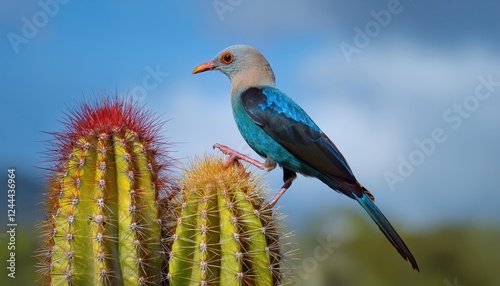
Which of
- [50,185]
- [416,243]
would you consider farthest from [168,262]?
[416,243]

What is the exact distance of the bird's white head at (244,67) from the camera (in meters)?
6.26

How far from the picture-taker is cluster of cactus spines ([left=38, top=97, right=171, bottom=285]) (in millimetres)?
4145

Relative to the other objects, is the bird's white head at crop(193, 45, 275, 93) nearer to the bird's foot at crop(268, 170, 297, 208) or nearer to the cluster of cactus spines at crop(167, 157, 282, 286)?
the bird's foot at crop(268, 170, 297, 208)

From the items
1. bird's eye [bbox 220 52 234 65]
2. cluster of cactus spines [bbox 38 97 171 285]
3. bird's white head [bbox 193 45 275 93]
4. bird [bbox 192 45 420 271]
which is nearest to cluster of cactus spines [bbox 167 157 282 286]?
cluster of cactus spines [bbox 38 97 171 285]

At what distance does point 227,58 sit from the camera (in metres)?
6.37

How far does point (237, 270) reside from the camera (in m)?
4.15

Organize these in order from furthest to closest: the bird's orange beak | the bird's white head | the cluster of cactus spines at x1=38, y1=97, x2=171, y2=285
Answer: the bird's orange beak < the bird's white head < the cluster of cactus spines at x1=38, y1=97, x2=171, y2=285

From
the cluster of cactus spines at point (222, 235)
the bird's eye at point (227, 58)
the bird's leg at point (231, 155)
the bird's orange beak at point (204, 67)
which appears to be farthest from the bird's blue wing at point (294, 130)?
the cluster of cactus spines at point (222, 235)

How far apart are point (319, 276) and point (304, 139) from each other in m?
3.54

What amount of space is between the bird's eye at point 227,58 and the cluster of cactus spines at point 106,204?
1999 millimetres

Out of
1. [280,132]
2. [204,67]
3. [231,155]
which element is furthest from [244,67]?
[231,155]

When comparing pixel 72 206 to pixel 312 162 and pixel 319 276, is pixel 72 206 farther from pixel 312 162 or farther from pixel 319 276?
pixel 319 276

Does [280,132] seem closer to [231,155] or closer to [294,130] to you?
[294,130]

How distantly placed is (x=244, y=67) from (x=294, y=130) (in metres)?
0.78
